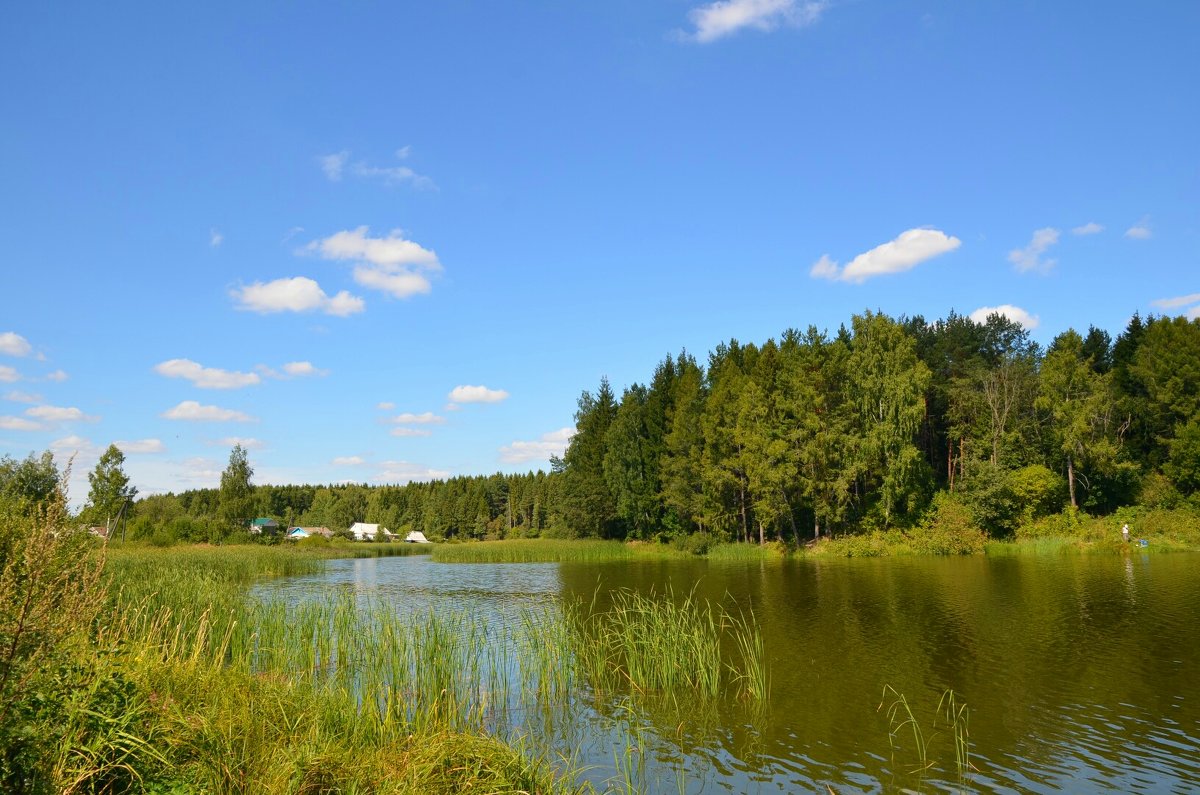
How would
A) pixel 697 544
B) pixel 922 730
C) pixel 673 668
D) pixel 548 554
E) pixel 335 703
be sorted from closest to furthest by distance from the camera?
pixel 335 703, pixel 922 730, pixel 673 668, pixel 697 544, pixel 548 554

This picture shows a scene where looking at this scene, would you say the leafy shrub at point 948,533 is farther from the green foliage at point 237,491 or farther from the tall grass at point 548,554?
the green foliage at point 237,491

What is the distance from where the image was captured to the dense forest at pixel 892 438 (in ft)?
160

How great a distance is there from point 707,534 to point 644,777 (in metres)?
47.3

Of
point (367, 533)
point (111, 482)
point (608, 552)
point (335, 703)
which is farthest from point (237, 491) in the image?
point (335, 703)

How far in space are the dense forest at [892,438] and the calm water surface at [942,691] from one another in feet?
68.9

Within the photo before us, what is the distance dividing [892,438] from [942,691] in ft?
127

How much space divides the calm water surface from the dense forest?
68.9 ft

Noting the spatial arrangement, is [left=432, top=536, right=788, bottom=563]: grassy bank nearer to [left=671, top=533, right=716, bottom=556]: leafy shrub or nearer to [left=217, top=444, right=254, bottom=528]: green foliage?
[left=671, top=533, right=716, bottom=556]: leafy shrub

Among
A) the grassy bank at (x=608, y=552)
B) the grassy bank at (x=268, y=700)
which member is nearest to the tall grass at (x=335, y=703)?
the grassy bank at (x=268, y=700)

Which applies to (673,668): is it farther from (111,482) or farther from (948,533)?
(111,482)

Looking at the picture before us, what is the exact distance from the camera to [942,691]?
43.1ft

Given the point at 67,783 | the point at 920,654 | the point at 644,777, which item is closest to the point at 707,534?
the point at 920,654

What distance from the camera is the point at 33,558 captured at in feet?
15.1

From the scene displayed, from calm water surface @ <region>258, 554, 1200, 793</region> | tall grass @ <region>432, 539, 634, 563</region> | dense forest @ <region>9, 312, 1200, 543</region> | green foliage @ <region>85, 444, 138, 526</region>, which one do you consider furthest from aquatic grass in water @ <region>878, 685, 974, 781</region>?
green foliage @ <region>85, 444, 138, 526</region>
